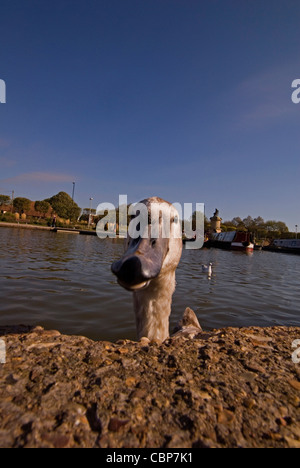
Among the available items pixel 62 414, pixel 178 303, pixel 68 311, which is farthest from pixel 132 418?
pixel 178 303

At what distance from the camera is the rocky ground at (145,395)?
1.30 meters

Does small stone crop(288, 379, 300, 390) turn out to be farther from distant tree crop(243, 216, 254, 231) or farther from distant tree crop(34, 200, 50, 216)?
distant tree crop(243, 216, 254, 231)

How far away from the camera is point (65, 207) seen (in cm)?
6488

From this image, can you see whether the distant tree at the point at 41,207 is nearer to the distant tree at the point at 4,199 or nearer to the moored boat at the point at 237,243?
the distant tree at the point at 4,199

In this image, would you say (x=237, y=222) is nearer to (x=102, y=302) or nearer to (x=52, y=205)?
(x=52, y=205)

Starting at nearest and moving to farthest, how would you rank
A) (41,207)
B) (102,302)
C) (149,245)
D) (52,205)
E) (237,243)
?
(149,245), (102,302), (237,243), (41,207), (52,205)

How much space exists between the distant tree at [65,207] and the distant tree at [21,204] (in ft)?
19.4

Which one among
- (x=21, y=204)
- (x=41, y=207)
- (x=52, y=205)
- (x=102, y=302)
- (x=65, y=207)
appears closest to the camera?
(x=102, y=302)

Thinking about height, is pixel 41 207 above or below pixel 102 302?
above

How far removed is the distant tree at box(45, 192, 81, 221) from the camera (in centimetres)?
6419

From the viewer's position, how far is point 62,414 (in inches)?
55.4

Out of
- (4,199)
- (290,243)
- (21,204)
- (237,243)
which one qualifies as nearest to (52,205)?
(21,204)

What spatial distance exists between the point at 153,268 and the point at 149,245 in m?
0.33

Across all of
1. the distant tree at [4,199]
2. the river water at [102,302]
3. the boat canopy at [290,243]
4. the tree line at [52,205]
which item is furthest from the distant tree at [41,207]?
the river water at [102,302]
